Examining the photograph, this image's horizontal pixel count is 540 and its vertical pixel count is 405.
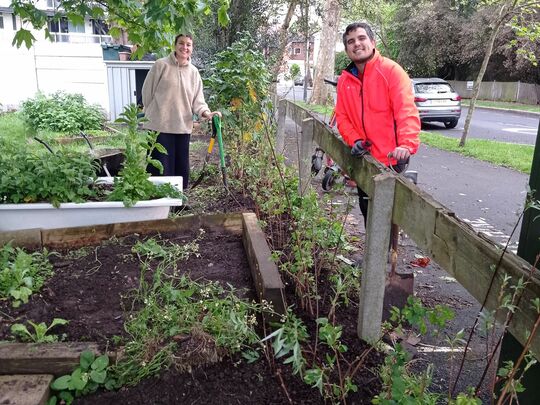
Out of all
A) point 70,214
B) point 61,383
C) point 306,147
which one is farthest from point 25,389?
point 306,147

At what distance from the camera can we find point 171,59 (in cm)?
537

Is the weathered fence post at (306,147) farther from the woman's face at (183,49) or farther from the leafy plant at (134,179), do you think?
the woman's face at (183,49)

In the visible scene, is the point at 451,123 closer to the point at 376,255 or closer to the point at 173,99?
the point at 173,99

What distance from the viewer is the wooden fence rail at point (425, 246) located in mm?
1482

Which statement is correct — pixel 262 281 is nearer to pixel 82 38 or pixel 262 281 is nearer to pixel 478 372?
pixel 478 372

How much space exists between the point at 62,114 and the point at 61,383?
12670 millimetres

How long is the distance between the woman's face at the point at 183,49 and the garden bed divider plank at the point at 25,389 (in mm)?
3766

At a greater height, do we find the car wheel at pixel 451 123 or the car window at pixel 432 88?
the car window at pixel 432 88

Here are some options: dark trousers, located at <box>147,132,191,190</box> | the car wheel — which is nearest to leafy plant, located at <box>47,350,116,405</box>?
dark trousers, located at <box>147,132,191,190</box>

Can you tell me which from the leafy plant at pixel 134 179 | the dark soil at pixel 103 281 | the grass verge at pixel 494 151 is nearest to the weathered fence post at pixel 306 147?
the dark soil at pixel 103 281

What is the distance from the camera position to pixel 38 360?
2.36m

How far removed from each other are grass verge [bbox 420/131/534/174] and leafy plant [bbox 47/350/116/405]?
9.00 m

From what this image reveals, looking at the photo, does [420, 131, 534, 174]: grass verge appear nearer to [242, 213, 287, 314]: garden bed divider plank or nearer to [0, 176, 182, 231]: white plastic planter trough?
[242, 213, 287, 314]: garden bed divider plank

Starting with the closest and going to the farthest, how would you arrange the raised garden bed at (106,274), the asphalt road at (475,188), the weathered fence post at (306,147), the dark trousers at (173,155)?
the raised garden bed at (106,274) < the weathered fence post at (306,147) < the dark trousers at (173,155) < the asphalt road at (475,188)
